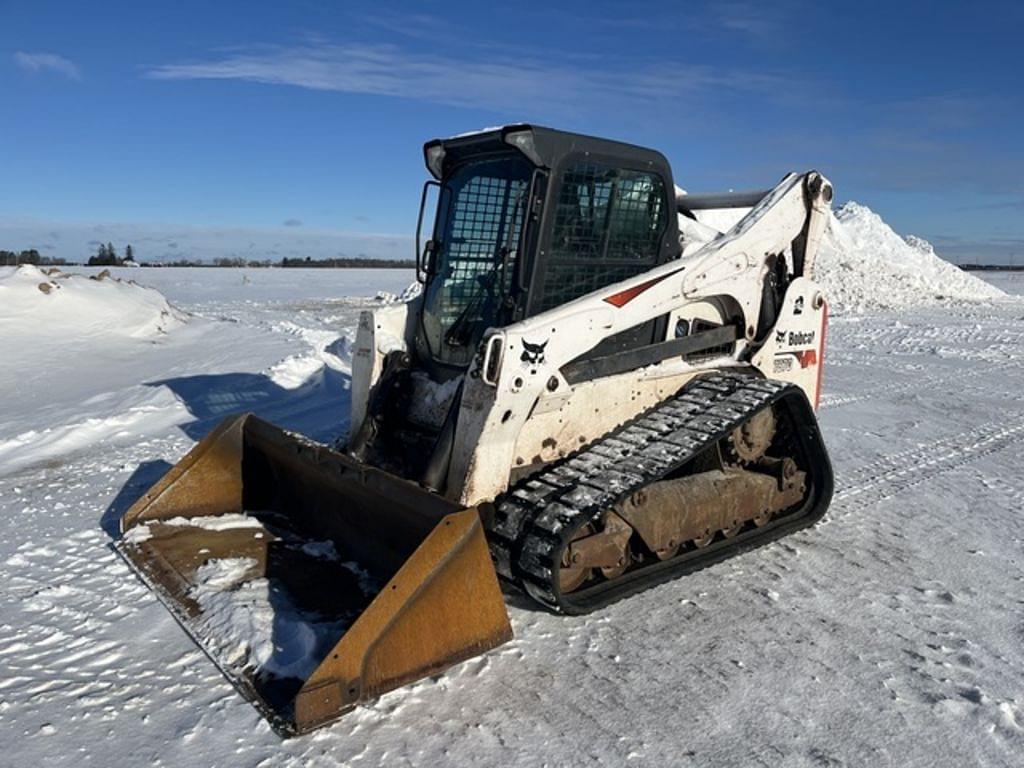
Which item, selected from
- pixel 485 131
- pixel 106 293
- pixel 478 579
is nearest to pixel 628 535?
pixel 478 579

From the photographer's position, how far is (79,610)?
13.3 ft

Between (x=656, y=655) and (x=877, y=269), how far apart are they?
26.2 metres

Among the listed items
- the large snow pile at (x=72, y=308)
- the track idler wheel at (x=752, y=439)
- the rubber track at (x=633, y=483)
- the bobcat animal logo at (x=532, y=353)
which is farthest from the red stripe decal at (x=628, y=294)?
the large snow pile at (x=72, y=308)

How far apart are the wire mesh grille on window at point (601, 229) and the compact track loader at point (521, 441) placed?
0.01 m

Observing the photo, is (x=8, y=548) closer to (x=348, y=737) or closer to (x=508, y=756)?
(x=348, y=737)

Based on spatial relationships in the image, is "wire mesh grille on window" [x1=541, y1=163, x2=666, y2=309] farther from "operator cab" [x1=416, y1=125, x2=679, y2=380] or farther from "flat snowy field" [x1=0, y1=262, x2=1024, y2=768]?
"flat snowy field" [x1=0, y1=262, x2=1024, y2=768]

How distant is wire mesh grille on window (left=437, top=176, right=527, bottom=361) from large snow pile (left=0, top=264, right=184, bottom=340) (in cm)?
1062

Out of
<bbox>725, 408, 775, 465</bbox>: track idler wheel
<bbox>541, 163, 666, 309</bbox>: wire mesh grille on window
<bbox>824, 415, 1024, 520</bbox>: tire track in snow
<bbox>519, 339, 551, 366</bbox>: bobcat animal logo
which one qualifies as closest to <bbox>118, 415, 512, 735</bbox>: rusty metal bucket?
<bbox>519, 339, 551, 366</bbox>: bobcat animal logo

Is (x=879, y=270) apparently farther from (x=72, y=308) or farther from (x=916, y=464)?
(x=72, y=308)

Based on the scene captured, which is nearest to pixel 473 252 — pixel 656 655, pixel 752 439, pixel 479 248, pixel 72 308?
pixel 479 248

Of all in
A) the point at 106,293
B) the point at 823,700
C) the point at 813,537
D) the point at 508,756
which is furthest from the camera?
the point at 106,293

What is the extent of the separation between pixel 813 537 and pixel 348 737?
3.15m

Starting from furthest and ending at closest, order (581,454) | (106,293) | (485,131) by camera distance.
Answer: (106,293), (485,131), (581,454)

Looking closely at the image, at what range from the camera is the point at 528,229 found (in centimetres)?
447
